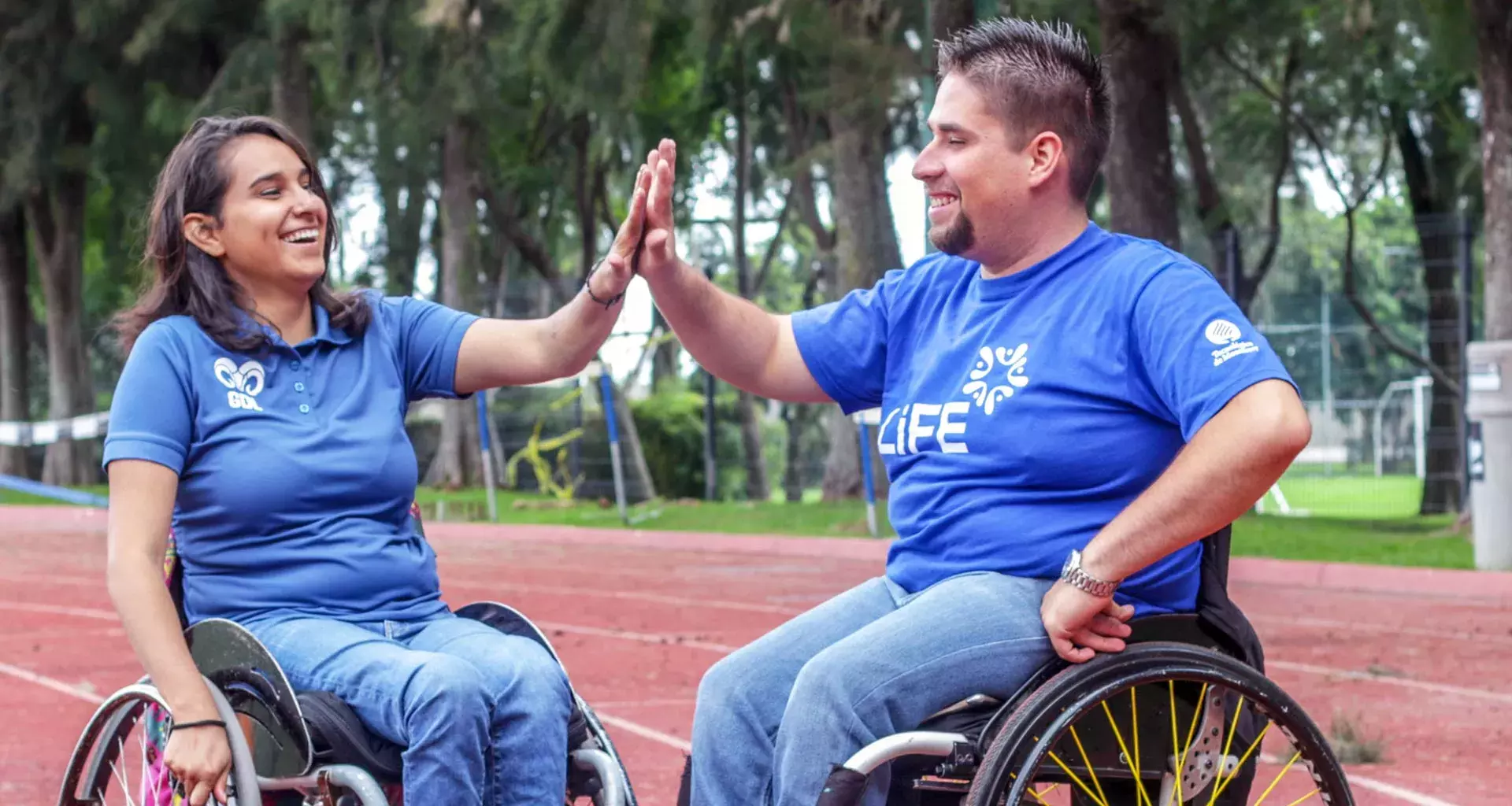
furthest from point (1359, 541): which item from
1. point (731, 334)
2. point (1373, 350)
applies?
point (731, 334)

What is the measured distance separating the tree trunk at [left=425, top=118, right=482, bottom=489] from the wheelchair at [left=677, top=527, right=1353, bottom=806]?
20627 millimetres

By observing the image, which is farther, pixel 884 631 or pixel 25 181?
pixel 25 181

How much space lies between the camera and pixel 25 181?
26.0 m

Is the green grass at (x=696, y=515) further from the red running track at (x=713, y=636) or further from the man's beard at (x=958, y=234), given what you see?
the man's beard at (x=958, y=234)

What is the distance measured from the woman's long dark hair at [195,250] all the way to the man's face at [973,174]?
1100mm

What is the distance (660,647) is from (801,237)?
29.2 m

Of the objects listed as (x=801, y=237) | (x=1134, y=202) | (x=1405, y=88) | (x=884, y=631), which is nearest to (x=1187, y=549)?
(x=884, y=631)

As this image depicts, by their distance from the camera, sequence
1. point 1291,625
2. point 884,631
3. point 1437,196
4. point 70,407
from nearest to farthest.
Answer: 1. point 884,631
2. point 1291,625
3. point 1437,196
4. point 70,407

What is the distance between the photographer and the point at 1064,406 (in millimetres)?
3316

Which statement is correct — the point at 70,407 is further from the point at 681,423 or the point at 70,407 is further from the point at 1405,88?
the point at 1405,88

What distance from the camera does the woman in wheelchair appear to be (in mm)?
3291

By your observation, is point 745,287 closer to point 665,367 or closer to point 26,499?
point 26,499

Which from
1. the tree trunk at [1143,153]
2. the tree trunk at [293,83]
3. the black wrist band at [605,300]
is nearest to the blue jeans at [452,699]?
the black wrist band at [605,300]

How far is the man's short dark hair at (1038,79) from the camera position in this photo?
11.4 feet
